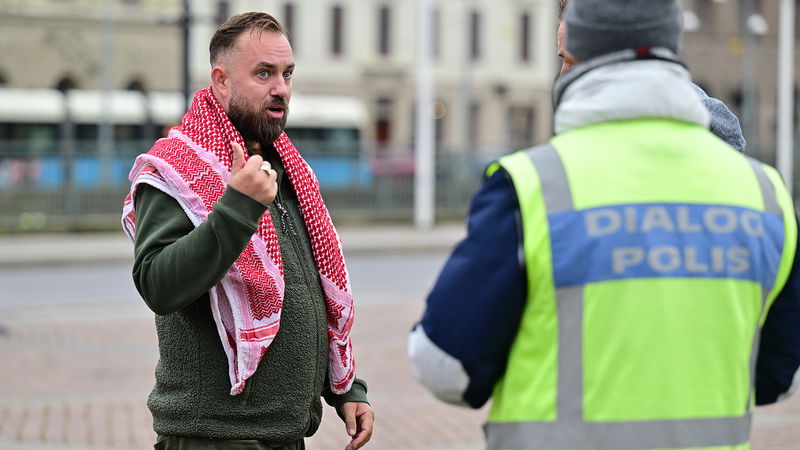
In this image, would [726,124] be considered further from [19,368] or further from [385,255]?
[385,255]

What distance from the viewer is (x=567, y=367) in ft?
7.34

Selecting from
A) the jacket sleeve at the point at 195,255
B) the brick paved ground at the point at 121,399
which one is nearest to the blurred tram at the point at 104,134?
the brick paved ground at the point at 121,399

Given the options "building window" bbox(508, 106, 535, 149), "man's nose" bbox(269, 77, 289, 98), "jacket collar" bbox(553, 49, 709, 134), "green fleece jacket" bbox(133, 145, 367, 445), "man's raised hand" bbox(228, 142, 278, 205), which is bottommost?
"building window" bbox(508, 106, 535, 149)

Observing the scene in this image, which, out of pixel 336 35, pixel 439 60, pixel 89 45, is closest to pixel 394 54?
pixel 439 60

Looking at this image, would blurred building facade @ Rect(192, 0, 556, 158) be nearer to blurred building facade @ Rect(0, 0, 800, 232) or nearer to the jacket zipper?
blurred building facade @ Rect(0, 0, 800, 232)

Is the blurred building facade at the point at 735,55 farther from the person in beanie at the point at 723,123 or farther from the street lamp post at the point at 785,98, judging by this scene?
the person in beanie at the point at 723,123

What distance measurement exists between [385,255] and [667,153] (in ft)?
63.8

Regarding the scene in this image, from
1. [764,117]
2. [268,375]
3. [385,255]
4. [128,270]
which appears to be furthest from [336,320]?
[764,117]

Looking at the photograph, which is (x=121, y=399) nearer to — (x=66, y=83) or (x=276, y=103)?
(x=276, y=103)

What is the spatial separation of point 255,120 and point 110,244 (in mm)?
19832

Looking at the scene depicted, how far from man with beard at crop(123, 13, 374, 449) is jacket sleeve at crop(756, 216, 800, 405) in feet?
3.59

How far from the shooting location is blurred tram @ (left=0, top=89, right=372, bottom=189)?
24.6 metres

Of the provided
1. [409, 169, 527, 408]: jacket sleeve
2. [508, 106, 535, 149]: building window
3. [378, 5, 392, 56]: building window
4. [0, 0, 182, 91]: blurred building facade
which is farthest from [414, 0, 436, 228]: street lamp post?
[508, 106, 535, 149]: building window

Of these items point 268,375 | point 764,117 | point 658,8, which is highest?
point 658,8
